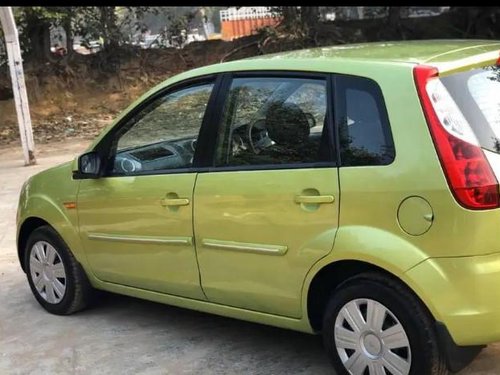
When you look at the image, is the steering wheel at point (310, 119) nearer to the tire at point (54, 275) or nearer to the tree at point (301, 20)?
the tire at point (54, 275)

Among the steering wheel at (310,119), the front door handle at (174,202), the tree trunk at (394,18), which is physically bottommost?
the front door handle at (174,202)

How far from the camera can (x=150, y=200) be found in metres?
4.09

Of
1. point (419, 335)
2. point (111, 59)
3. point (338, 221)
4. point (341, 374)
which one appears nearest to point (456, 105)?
point (338, 221)

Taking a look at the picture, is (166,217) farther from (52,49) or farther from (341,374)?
(52,49)

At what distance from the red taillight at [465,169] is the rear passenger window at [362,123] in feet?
0.75

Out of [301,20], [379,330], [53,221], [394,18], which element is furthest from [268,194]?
[394,18]

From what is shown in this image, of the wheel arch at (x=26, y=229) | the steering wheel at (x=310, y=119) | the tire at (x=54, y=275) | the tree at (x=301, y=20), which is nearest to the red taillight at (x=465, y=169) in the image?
the steering wheel at (x=310, y=119)

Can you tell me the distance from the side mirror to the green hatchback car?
0.05ft

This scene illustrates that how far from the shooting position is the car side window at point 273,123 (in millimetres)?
3484

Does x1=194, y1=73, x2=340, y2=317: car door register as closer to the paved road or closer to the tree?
the paved road

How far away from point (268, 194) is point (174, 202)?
26.6 inches

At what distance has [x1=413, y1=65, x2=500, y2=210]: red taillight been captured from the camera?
116 inches

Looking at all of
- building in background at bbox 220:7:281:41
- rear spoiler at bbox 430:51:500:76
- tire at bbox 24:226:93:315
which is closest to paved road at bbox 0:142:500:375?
tire at bbox 24:226:93:315

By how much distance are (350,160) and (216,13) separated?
1588 cm
